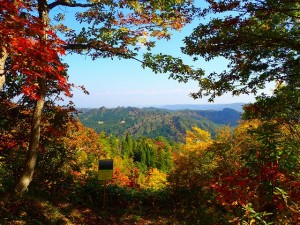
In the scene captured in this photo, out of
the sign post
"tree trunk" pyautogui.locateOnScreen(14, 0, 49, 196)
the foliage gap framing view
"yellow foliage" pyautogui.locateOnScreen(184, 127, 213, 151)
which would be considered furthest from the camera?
"yellow foliage" pyautogui.locateOnScreen(184, 127, 213, 151)

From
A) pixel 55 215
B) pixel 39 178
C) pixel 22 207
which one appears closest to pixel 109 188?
pixel 39 178

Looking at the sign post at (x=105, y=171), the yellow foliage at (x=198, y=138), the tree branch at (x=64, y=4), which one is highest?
the tree branch at (x=64, y=4)

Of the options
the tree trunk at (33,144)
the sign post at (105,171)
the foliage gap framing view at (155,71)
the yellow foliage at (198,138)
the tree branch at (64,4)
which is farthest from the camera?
the yellow foliage at (198,138)

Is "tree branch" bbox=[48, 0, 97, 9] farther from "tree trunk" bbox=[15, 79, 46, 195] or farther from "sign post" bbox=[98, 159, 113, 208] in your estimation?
"sign post" bbox=[98, 159, 113, 208]

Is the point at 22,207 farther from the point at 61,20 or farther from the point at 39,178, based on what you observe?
the point at 61,20

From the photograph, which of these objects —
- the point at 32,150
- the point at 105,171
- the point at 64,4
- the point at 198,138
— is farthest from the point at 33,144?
the point at 198,138

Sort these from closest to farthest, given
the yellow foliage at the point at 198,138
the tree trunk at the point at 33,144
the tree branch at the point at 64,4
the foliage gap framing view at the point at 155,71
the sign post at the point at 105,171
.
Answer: the foliage gap framing view at the point at 155,71, the tree trunk at the point at 33,144, the tree branch at the point at 64,4, the sign post at the point at 105,171, the yellow foliage at the point at 198,138

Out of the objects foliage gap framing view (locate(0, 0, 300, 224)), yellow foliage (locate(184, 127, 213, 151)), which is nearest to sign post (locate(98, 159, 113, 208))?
foliage gap framing view (locate(0, 0, 300, 224))

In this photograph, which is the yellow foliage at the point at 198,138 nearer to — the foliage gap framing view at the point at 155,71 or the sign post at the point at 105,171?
the foliage gap framing view at the point at 155,71

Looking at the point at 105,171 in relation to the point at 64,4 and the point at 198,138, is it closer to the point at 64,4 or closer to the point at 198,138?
the point at 64,4

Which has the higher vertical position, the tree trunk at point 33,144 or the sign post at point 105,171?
the tree trunk at point 33,144

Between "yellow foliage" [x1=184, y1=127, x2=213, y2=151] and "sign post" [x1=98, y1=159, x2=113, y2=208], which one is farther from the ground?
"sign post" [x1=98, y1=159, x2=113, y2=208]

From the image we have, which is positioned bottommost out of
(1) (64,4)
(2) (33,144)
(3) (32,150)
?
(3) (32,150)

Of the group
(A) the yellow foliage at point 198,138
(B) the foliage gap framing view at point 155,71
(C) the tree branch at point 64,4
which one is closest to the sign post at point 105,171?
(B) the foliage gap framing view at point 155,71
